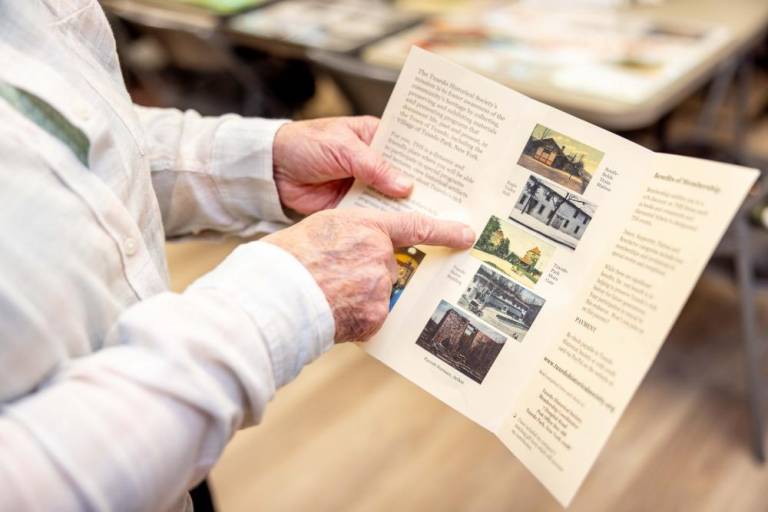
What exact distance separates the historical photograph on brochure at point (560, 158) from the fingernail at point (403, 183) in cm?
14

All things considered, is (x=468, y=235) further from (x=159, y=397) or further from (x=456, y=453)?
(x=456, y=453)

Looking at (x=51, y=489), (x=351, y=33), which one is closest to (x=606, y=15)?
(x=351, y=33)

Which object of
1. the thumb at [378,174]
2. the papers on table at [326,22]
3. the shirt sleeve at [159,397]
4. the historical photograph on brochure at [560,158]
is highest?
the papers on table at [326,22]

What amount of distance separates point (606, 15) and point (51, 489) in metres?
2.21

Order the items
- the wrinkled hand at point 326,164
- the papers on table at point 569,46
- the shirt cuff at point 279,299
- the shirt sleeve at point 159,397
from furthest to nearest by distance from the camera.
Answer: the papers on table at point 569,46 < the wrinkled hand at point 326,164 < the shirt cuff at point 279,299 < the shirt sleeve at point 159,397

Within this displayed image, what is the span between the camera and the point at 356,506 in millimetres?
1672

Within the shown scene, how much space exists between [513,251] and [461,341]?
119 mm

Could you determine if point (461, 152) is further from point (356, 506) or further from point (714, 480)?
point (714, 480)

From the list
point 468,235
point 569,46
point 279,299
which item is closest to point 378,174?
point 468,235

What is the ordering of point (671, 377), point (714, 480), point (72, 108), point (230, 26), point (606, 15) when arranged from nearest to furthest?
point (72, 108), point (714, 480), point (671, 377), point (606, 15), point (230, 26)

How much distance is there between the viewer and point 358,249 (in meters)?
0.72

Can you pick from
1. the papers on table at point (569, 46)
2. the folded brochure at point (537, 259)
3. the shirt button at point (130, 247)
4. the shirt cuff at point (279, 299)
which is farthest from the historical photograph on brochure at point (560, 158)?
the papers on table at point (569, 46)

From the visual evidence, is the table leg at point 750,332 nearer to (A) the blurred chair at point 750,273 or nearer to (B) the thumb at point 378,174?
(A) the blurred chair at point 750,273

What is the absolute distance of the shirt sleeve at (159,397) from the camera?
493 mm
